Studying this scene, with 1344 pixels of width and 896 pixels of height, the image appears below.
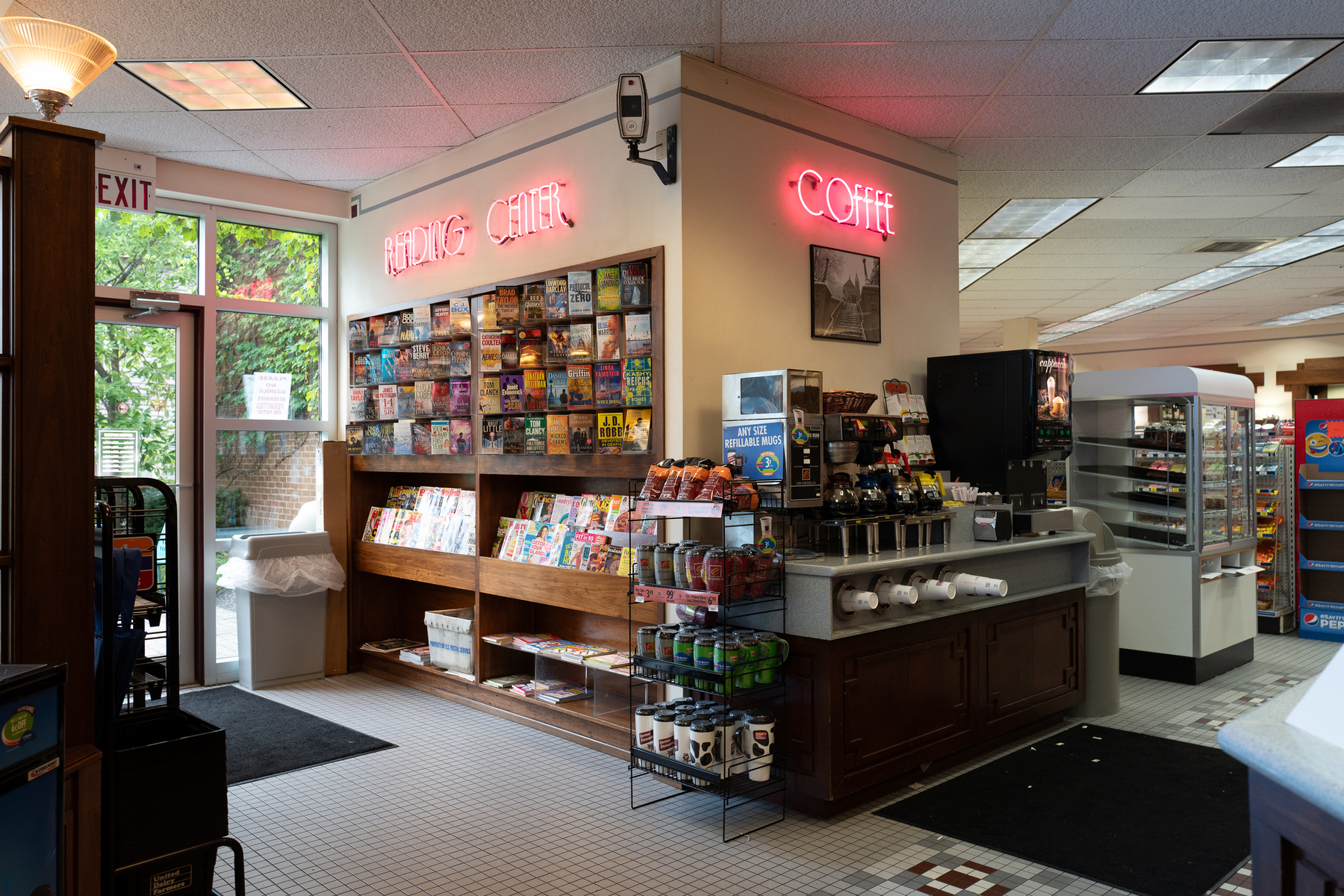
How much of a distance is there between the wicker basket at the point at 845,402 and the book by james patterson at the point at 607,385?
42.0 inches

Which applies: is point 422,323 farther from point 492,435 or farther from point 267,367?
point 267,367

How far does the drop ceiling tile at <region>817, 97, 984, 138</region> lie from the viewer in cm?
502

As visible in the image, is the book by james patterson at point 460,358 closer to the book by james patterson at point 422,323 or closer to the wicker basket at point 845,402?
the book by james patterson at point 422,323

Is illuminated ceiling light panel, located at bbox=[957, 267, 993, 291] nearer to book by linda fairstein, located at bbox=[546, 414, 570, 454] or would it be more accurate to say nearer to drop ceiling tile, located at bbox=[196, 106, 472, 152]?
drop ceiling tile, located at bbox=[196, 106, 472, 152]

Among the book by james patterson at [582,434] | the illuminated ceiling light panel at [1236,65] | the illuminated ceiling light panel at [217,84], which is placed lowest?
the book by james patterson at [582,434]

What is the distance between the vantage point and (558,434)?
506cm

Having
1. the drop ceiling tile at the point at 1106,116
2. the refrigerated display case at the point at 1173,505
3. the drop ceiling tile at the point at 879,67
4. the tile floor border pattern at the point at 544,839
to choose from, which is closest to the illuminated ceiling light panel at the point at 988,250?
the refrigerated display case at the point at 1173,505

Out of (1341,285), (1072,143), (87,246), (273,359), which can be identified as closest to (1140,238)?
(1072,143)

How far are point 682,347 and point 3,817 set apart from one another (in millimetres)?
3241

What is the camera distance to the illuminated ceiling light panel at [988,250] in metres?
8.34

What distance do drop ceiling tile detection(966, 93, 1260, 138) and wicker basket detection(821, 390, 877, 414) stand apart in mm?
1888

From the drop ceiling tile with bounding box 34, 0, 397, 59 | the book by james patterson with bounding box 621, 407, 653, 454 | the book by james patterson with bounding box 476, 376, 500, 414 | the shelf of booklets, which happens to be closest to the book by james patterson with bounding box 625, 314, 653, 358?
the book by james patterson with bounding box 621, 407, 653, 454

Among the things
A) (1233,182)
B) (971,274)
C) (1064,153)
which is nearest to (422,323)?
(1064,153)

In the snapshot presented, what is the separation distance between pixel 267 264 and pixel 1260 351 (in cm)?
1470
